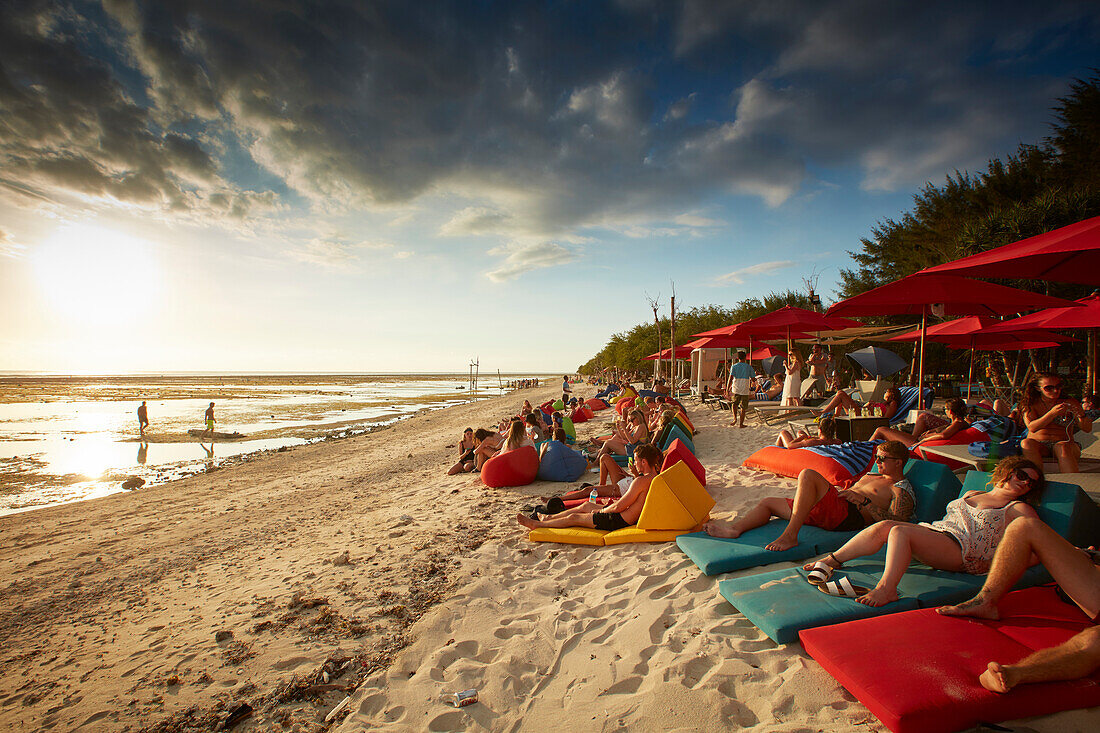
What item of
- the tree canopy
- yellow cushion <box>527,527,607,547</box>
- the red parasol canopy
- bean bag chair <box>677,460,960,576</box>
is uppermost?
the tree canopy

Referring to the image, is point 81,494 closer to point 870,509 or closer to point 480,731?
point 480,731

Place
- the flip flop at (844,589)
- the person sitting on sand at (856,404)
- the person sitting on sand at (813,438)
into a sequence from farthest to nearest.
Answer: the person sitting on sand at (856,404) → the person sitting on sand at (813,438) → the flip flop at (844,589)

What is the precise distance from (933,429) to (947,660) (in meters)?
5.37

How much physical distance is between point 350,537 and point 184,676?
252 cm

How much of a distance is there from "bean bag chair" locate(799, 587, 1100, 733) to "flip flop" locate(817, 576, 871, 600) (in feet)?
0.99

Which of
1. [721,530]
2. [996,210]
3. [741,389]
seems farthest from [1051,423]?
[996,210]

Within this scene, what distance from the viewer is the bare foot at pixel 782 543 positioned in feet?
11.5

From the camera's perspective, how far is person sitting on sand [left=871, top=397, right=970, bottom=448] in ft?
17.9

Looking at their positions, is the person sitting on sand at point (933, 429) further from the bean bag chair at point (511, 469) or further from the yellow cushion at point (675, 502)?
the bean bag chair at point (511, 469)

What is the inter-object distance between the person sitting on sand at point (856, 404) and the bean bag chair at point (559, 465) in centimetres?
471

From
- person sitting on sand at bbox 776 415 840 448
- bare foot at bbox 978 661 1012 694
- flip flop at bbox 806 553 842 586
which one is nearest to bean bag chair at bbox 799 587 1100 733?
bare foot at bbox 978 661 1012 694

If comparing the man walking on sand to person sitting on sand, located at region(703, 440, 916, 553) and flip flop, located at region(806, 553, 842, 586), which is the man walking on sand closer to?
person sitting on sand, located at region(703, 440, 916, 553)

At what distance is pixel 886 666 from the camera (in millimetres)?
2062

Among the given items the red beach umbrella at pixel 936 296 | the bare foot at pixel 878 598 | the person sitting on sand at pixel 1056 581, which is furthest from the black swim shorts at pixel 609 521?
the red beach umbrella at pixel 936 296
